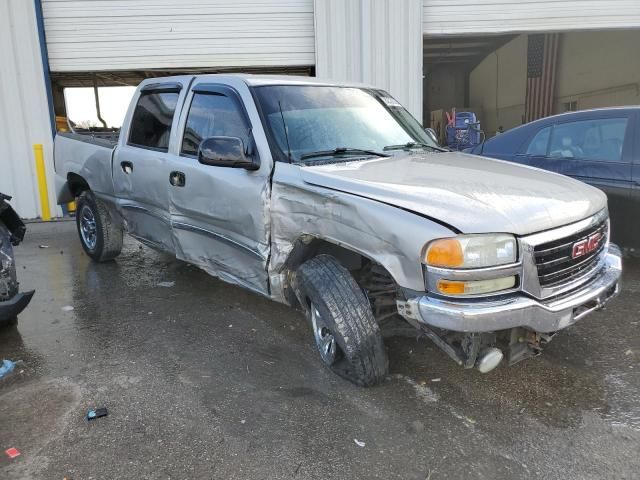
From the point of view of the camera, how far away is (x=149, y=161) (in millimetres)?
4516

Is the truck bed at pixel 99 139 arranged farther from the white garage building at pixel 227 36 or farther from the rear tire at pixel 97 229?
the white garage building at pixel 227 36

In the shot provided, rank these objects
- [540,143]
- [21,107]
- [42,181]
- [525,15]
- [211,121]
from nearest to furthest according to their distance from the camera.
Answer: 1. [211,121]
2. [540,143]
3. [21,107]
4. [42,181]
5. [525,15]

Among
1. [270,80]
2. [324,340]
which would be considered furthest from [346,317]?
[270,80]

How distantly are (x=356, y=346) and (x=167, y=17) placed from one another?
792cm

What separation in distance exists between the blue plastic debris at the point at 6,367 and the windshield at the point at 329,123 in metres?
2.30

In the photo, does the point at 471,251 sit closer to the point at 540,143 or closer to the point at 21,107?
the point at 540,143

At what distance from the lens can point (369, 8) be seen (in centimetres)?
884

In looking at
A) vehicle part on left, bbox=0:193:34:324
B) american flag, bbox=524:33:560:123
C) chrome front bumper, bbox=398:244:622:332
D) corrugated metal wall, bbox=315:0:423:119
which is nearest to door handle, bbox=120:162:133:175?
vehicle part on left, bbox=0:193:34:324

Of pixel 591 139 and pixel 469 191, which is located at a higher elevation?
pixel 591 139

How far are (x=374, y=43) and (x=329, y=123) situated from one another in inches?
234

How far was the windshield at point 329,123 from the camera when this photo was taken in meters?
3.49

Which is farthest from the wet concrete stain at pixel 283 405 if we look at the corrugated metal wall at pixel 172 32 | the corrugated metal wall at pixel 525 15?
the corrugated metal wall at pixel 525 15

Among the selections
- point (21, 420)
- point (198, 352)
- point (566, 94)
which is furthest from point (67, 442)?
point (566, 94)

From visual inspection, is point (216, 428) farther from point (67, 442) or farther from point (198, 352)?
point (198, 352)
